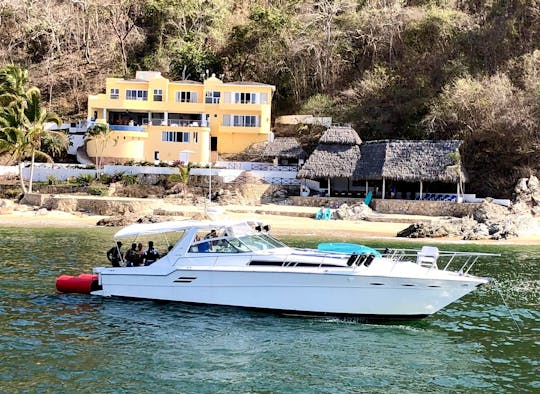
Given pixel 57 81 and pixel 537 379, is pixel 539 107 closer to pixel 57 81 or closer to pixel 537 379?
pixel 537 379

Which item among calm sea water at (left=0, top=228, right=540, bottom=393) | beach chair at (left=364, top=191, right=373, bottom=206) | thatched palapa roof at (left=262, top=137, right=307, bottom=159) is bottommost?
calm sea water at (left=0, top=228, right=540, bottom=393)

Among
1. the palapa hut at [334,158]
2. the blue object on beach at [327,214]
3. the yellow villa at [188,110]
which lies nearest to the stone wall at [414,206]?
the palapa hut at [334,158]

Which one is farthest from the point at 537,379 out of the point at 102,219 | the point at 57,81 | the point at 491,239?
the point at 57,81

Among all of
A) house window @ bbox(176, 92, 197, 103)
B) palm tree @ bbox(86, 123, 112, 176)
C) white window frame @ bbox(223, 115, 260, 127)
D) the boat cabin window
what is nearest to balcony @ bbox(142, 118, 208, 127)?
house window @ bbox(176, 92, 197, 103)

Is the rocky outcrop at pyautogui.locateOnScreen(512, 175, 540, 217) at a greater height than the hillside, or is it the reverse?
the hillside

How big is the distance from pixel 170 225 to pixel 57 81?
2329 inches

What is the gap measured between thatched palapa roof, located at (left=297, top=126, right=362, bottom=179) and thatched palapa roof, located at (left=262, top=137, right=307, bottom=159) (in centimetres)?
446

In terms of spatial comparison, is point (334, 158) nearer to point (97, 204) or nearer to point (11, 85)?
point (97, 204)

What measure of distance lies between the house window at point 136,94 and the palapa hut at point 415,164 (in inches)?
924

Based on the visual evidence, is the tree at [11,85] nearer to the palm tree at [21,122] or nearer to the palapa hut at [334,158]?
the palm tree at [21,122]

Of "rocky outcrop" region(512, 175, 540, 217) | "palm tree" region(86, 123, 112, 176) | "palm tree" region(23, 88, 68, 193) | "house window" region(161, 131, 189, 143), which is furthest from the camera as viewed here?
"house window" region(161, 131, 189, 143)

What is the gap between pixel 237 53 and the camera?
69375 millimetres

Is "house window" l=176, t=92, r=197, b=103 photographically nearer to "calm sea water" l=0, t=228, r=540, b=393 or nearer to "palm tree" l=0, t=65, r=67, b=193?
"palm tree" l=0, t=65, r=67, b=193

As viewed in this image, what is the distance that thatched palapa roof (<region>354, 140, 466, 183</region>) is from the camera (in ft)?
151
